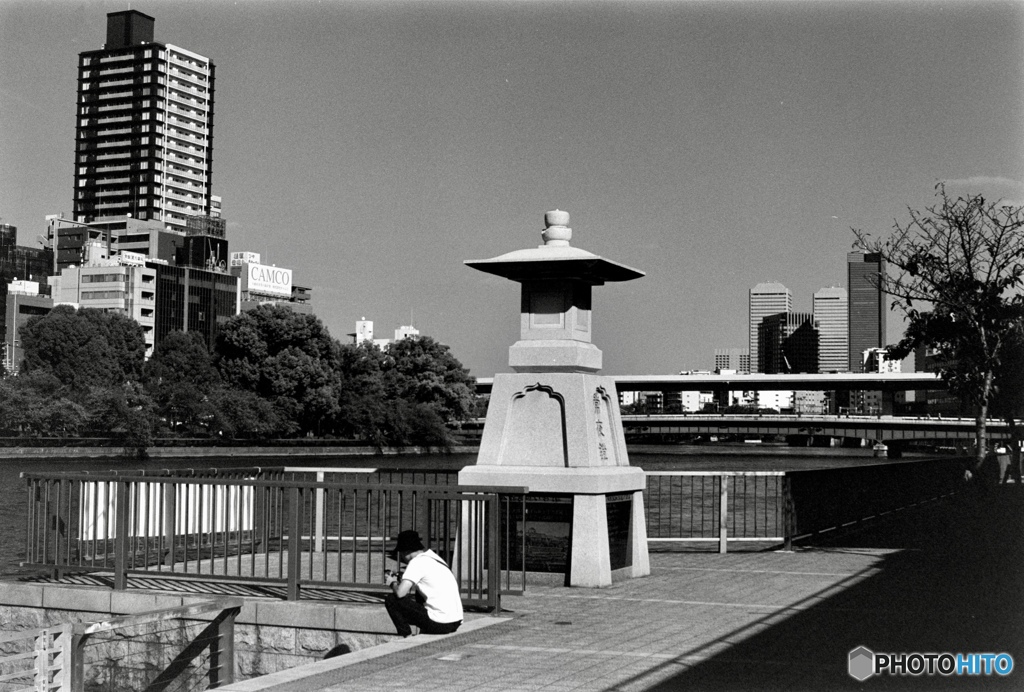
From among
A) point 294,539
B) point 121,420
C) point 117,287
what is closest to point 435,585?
point 294,539

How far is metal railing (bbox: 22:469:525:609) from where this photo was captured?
11648mm

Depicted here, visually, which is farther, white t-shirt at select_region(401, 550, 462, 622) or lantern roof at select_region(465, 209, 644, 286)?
lantern roof at select_region(465, 209, 644, 286)

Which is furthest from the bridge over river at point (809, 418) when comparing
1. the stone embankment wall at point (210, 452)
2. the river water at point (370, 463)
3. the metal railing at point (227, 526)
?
the metal railing at point (227, 526)

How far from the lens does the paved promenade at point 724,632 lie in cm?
870

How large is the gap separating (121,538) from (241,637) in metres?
1.79

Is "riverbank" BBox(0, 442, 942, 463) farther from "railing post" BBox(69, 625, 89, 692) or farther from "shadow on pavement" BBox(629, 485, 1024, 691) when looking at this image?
"railing post" BBox(69, 625, 89, 692)

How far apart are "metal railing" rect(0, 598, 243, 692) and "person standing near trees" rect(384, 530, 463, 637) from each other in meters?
1.75

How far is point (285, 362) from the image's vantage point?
3895 inches

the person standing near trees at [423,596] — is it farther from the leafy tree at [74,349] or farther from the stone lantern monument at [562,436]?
the leafy tree at [74,349]

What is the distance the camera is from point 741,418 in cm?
13450

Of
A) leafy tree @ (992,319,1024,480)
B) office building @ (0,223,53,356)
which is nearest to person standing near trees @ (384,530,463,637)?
leafy tree @ (992,319,1024,480)

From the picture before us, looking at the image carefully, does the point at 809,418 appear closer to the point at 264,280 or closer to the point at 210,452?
the point at 210,452

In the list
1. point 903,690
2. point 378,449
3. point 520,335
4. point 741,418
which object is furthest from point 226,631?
point 741,418

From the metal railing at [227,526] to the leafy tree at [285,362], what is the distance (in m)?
84.2
